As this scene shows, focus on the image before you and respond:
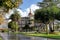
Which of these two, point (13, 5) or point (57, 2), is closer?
point (13, 5)

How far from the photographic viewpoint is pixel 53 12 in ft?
214

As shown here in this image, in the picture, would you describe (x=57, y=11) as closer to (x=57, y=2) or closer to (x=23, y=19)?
(x=57, y=2)

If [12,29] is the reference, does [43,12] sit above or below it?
above

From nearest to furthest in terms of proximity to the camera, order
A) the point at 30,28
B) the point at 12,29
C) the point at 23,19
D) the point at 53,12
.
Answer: the point at 53,12 < the point at 30,28 < the point at 12,29 < the point at 23,19

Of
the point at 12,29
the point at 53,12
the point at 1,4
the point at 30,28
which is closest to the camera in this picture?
the point at 1,4

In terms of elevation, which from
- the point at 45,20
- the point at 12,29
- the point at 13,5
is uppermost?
the point at 13,5

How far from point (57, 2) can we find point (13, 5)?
2286 inches

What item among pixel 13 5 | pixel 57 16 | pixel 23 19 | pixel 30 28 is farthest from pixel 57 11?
pixel 23 19

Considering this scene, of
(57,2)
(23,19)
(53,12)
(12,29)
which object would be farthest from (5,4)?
(23,19)

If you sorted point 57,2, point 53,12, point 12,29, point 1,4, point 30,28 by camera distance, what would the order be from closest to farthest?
point 1,4
point 53,12
point 57,2
point 30,28
point 12,29

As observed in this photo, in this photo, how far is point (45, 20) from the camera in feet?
221

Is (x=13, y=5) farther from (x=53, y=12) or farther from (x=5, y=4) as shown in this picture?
(x=53, y=12)

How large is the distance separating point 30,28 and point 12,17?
13908mm

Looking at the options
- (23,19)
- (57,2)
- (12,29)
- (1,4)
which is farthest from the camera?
(23,19)
